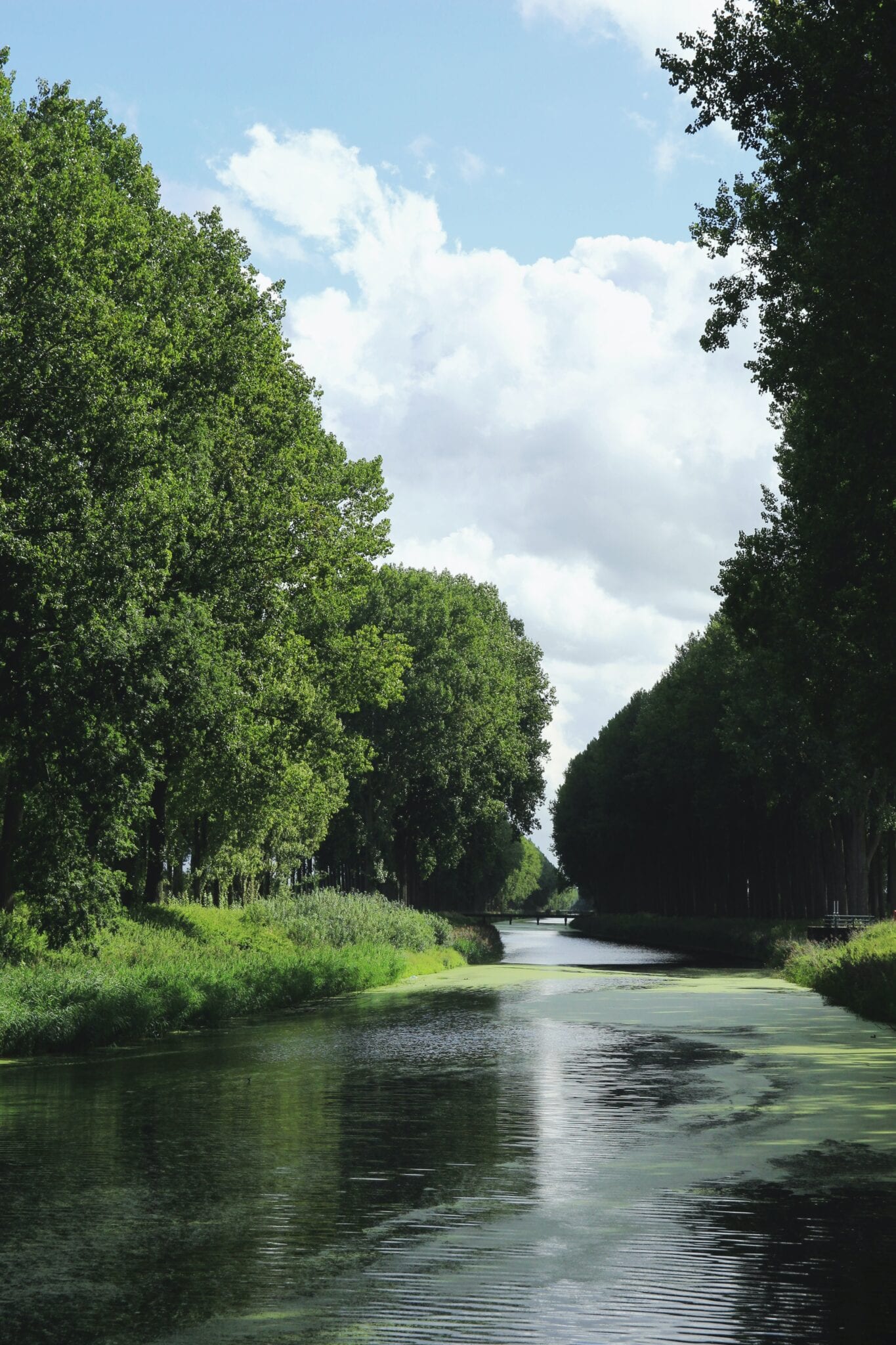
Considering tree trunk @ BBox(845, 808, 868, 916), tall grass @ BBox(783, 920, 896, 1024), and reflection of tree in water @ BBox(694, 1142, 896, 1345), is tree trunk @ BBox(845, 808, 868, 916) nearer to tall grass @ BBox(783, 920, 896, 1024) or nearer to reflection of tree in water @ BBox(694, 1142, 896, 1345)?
tall grass @ BBox(783, 920, 896, 1024)

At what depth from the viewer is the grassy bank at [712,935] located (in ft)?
180

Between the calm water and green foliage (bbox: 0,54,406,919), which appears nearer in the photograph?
the calm water

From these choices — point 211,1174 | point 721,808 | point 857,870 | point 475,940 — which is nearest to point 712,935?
point 721,808

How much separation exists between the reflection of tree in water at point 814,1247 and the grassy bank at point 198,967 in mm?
14491

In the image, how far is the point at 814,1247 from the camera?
8.68 meters

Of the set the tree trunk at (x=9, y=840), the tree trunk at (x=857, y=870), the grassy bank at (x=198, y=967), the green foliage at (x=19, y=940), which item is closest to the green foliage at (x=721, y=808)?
the tree trunk at (x=857, y=870)

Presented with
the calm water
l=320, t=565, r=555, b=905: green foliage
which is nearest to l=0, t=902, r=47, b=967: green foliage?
the calm water

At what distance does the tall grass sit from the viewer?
2533 centimetres

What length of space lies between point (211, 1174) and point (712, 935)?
2439 inches

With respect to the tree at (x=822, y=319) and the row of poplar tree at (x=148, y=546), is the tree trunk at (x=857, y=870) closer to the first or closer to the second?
the row of poplar tree at (x=148, y=546)

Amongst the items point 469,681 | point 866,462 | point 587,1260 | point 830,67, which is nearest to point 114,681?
point 866,462

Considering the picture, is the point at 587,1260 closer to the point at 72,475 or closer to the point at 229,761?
the point at 72,475

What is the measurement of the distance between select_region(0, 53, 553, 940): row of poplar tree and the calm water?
22.7ft

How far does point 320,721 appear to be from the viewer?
3972 centimetres
